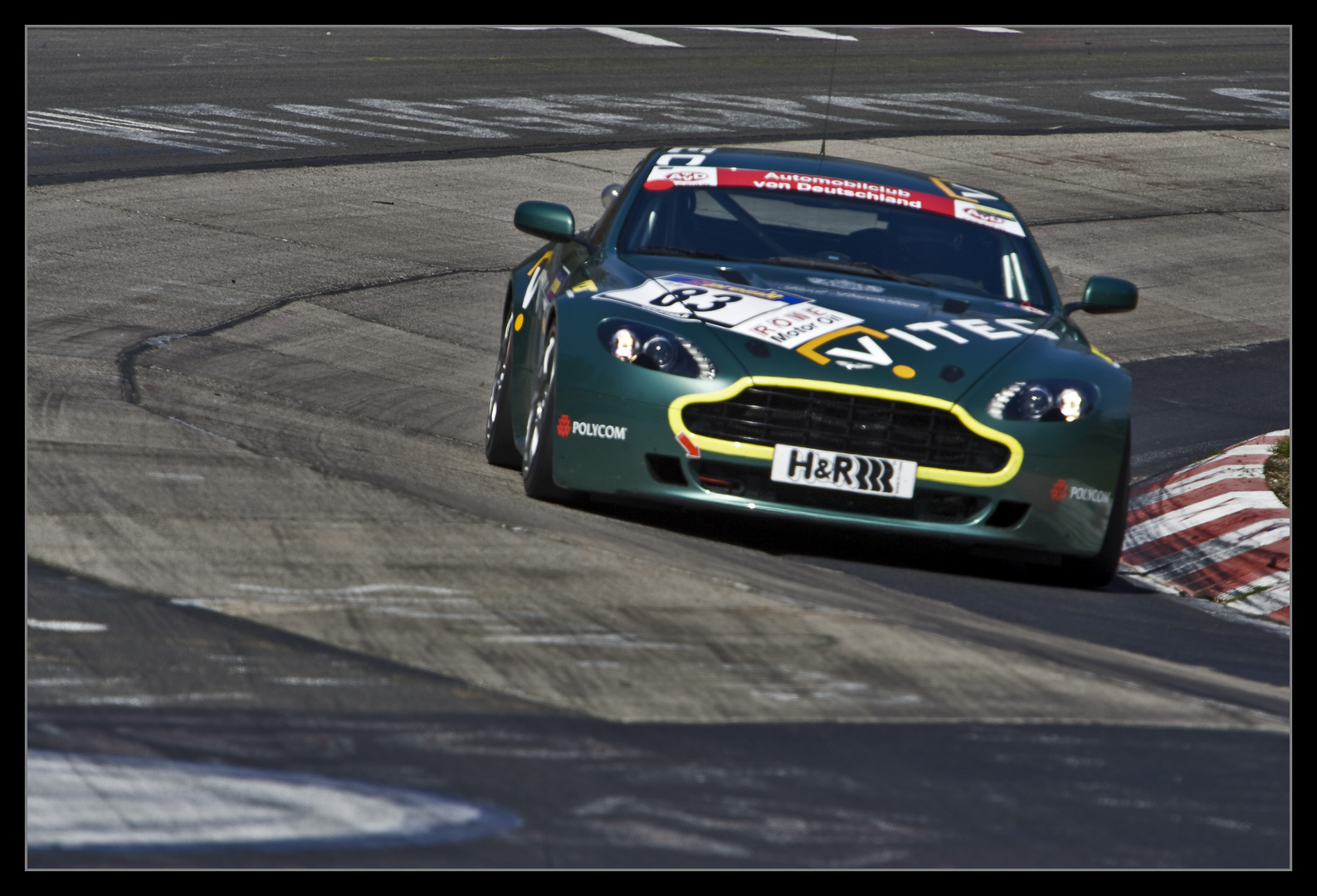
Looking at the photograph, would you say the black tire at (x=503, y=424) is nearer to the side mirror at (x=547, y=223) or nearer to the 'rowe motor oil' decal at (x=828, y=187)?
the side mirror at (x=547, y=223)

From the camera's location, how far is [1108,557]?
637cm

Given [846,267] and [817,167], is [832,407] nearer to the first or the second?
[846,267]

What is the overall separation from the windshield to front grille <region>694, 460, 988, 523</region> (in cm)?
128

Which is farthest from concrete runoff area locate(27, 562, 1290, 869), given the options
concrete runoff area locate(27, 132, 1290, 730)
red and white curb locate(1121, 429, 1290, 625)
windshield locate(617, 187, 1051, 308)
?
windshield locate(617, 187, 1051, 308)

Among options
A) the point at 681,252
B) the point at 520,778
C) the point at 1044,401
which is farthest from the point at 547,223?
the point at 520,778

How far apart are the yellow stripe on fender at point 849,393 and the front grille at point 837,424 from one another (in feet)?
0.05

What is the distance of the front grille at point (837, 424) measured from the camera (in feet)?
19.5

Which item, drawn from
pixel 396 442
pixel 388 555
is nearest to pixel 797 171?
pixel 396 442

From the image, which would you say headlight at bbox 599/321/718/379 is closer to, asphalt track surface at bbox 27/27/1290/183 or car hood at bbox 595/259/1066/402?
car hood at bbox 595/259/1066/402

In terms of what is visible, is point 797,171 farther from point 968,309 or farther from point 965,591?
point 965,591

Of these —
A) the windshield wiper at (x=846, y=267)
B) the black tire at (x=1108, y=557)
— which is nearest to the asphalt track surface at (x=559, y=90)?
the windshield wiper at (x=846, y=267)

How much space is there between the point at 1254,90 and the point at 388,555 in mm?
24247

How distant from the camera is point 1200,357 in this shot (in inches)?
473

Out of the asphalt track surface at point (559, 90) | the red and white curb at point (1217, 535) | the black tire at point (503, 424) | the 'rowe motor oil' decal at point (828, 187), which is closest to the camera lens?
the red and white curb at point (1217, 535)
